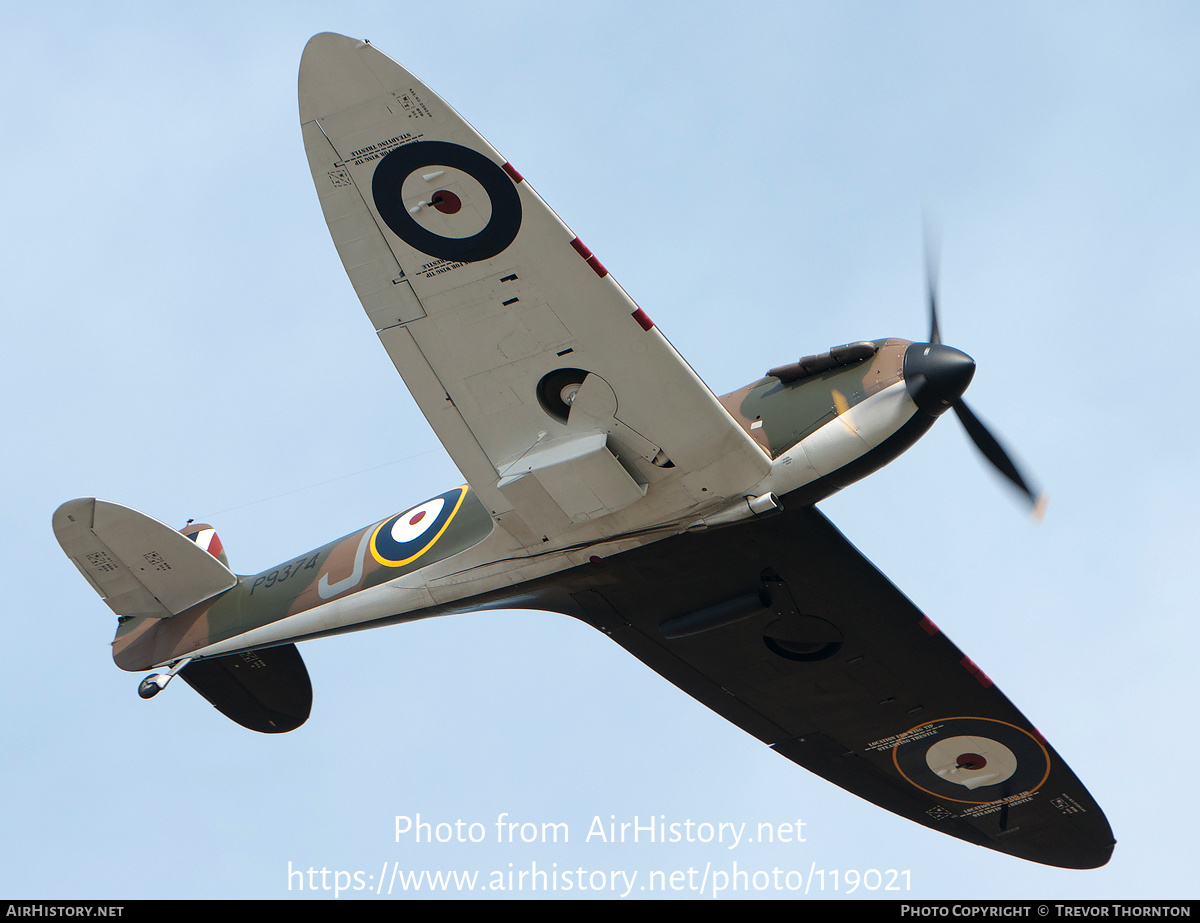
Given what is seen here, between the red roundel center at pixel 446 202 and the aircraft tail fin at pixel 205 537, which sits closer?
the red roundel center at pixel 446 202

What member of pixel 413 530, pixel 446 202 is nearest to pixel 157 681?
pixel 413 530

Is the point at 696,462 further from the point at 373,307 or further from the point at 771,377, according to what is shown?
the point at 373,307

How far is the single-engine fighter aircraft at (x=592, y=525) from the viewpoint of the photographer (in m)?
9.38

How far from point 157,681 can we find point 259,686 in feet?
4.32

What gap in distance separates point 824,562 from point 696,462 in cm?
183

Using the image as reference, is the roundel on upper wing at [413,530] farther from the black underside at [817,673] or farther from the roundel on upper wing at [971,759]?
the roundel on upper wing at [971,759]

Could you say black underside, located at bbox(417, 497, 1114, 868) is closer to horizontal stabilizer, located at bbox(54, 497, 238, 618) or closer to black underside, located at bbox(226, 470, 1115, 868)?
black underside, located at bbox(226, 470, 1115, 868)

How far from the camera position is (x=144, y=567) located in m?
13.7

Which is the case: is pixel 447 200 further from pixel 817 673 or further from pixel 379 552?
pixel 817 673

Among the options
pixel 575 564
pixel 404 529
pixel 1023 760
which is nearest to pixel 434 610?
pixel 404 529

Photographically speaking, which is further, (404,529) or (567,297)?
(404,529)

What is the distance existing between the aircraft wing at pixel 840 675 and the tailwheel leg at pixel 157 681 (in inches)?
183

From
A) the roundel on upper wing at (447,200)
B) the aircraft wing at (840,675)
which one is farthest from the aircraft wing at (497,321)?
the aircraft wing at (840,675)

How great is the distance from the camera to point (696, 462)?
10203 mm
